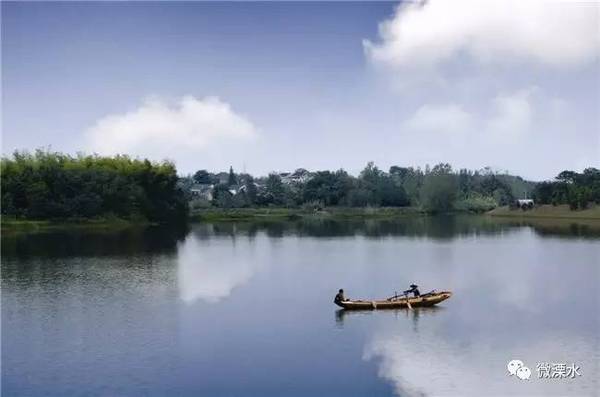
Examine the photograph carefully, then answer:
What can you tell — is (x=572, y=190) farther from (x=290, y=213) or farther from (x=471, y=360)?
(x=471, y=360)

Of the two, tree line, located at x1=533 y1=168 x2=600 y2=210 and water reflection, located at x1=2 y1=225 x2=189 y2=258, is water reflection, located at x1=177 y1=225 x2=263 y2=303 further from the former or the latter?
tree line, located at x1=533 y1=168 x2=600 y2=210

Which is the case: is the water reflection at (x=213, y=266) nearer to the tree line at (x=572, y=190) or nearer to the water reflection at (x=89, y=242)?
the water reflection at (x=89, y=242)

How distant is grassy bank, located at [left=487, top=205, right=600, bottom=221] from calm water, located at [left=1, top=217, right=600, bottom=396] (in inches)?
1106

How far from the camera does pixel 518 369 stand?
10906 millimetres

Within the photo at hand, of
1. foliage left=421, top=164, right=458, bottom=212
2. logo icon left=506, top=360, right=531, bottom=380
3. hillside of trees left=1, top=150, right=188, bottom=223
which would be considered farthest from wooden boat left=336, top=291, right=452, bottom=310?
foliage left=421, top=164, right=458, bottom=212

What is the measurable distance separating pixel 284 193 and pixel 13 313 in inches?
1977

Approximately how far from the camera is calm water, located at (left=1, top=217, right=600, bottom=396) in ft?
33.6

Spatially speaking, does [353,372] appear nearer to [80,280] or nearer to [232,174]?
[80,280]

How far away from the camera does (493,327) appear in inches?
541

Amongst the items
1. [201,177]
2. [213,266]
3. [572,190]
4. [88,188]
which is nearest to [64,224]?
[88,188]

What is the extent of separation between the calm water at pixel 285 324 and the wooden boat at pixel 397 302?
0.32 m

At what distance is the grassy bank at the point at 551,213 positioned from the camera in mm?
51250

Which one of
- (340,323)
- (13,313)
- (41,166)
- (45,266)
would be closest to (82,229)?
(41,166)

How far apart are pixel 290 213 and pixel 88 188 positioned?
73.3 feet
